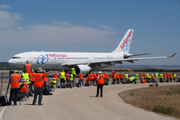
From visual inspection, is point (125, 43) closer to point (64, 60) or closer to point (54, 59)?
point (64, 60)

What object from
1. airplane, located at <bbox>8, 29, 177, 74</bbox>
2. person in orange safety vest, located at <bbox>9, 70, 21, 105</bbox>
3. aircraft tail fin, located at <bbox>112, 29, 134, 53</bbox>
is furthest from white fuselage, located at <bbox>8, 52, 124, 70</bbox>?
person in orange safety vest, located at <bbox>9, 70, 21, 105</bbox>

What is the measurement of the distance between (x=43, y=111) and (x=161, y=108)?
17.2 feet

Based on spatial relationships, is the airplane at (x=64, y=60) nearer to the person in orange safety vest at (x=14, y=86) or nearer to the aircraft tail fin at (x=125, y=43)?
the aircraft tail fin at (x=125, y=43)

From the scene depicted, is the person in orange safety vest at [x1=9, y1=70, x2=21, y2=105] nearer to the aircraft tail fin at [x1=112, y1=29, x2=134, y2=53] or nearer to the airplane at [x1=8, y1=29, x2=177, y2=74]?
the airplane at [x1=8, y1=29, x2=177, y2=74]

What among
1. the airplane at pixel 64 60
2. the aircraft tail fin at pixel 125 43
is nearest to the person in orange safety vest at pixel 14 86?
the airplane at pixel 64 60

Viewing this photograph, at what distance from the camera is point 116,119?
8.07 meters

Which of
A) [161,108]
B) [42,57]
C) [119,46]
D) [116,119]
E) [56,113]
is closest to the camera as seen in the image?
[116,119]

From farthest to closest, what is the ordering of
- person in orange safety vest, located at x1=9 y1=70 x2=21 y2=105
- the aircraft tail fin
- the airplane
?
the aircraft tail fin
the airplane
person in orange safety vest, located at x1=9 y1=70 x2=21 y2=105

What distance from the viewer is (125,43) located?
49625mm

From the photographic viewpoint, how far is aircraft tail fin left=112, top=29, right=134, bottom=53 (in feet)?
158

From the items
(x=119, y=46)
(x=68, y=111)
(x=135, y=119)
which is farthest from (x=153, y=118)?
(x=119, y=46)

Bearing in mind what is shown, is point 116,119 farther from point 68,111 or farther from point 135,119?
point 68,111

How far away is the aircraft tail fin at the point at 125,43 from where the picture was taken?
48306 mm

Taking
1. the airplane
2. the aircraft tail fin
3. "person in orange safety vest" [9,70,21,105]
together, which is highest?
the aircraft tail fin
